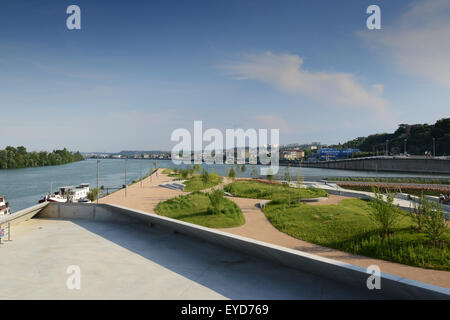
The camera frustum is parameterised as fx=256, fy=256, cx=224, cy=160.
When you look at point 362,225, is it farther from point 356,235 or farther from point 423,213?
point 423,213

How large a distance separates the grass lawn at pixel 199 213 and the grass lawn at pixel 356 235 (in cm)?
248

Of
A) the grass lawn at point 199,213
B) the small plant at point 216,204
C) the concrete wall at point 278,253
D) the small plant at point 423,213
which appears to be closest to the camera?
the concrete wall at point 278,253

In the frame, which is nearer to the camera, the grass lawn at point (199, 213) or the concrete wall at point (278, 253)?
the concrete wall at point (278, 253)

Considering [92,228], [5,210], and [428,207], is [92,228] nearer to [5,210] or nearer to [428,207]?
[428,207]

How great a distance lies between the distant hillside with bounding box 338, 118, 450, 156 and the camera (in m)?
101

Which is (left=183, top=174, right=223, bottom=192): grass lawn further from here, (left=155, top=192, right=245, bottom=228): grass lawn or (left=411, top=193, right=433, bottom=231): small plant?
(left=411, top=193, right=433, bottom=231): small plant

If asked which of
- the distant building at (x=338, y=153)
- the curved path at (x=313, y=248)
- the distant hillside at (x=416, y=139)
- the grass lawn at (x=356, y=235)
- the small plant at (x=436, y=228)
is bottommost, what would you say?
the curved path at (x=313, y=248)

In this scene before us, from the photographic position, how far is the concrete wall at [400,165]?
79.6 meters

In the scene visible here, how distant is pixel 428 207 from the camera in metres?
11.2

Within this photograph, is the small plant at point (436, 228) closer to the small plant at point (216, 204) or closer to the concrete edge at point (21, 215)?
the small plant at point (216, 204)

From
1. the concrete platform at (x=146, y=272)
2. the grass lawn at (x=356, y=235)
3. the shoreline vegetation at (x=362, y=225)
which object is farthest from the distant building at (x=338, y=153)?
the concrete platform at (x=146, y=272)

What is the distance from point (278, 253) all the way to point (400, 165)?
337 feet

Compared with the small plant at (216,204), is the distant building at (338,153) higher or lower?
higher
